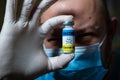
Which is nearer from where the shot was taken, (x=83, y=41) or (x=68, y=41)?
(x=68, y=41)

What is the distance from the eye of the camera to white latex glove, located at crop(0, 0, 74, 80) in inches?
36.3

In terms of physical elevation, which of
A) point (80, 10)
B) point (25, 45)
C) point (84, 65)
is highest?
point (80, 10)

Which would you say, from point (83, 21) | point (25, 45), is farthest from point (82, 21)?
point (25, 45)

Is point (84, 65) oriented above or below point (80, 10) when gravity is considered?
below

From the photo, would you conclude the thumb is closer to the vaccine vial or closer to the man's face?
the vaccine vial

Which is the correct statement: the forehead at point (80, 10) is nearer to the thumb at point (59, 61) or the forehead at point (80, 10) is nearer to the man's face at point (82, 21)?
the man's face at point (82, 21)

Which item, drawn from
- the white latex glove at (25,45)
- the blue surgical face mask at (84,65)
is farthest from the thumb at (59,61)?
the blue surgical face mask at (84,65)

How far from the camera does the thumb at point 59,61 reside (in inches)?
37.2

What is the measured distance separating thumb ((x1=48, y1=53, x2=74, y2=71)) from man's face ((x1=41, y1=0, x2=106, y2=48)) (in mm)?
164

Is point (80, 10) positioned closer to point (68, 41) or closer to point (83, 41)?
point (83, 41)

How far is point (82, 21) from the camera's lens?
1136 mm

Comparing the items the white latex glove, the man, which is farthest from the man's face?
the white latex glove

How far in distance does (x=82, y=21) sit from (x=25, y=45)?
0.29 metres

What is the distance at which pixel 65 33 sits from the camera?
0.94m
